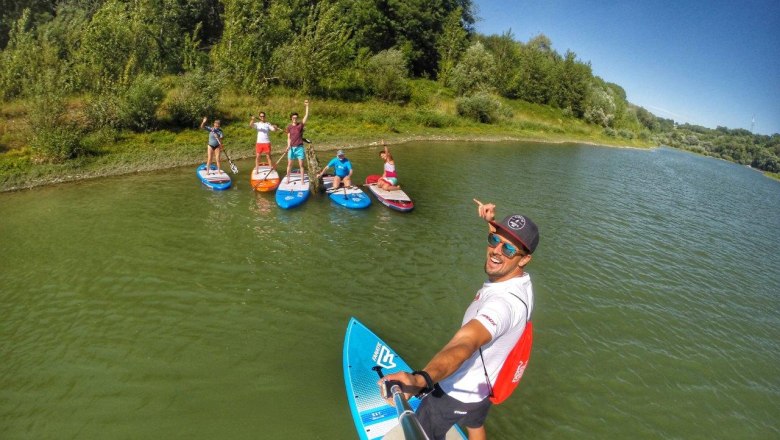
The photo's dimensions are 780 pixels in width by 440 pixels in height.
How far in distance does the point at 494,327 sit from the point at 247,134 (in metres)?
24.3

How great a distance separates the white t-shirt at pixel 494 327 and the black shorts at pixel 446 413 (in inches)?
3.7

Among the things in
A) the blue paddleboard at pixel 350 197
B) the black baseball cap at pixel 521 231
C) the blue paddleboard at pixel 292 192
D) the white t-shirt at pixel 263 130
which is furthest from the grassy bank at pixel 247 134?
the black baseball cap at pixel 521 231

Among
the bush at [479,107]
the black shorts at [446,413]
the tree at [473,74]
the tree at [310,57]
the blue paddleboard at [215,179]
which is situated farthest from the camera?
the tree at [473,74]

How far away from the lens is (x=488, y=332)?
3.11 metres

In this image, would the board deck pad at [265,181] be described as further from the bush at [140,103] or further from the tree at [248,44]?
the tree at [248,44]

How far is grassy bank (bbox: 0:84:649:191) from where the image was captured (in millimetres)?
15914

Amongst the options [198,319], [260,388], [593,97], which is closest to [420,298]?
[260,388]

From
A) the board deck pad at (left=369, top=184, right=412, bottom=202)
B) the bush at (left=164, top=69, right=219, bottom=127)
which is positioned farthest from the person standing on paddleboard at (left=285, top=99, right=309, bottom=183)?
the bush at (left=164, top=69, right=219, bottom=127)

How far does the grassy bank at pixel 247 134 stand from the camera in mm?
15914

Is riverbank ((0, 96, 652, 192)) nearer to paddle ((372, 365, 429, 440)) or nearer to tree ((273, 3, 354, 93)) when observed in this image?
tree ((273, 3, 354, 93))

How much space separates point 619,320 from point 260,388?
8878mm

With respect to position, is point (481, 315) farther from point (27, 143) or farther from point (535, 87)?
point (535, 87)

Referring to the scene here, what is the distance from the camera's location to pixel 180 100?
22.4 meters

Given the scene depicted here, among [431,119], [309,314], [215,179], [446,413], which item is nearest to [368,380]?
[309,314]
